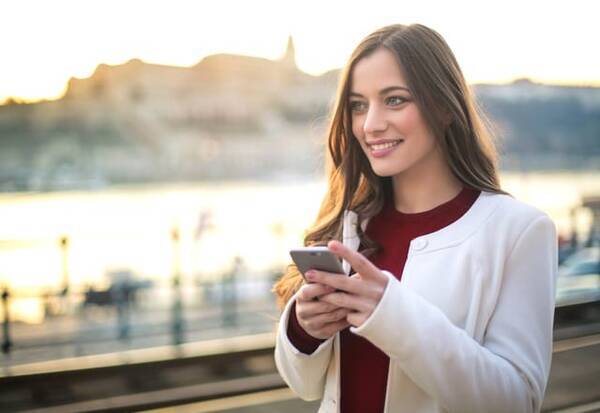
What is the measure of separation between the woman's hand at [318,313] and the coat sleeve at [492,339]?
0.06 metres

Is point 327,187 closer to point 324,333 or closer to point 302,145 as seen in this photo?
point 324,333

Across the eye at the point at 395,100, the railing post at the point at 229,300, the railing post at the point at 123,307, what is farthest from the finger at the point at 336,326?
the railing post at the point at 229,300

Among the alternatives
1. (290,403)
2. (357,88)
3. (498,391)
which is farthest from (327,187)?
(290,403)

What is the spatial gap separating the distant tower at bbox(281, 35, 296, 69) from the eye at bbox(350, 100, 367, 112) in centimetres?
604

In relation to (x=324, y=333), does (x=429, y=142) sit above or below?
above

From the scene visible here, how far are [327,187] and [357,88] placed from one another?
278mm

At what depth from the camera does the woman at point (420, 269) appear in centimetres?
104

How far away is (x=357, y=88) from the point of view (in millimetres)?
1228

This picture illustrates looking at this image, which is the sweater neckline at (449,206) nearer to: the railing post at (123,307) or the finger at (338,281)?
the finger at (338,281)

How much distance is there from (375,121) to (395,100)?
48mm

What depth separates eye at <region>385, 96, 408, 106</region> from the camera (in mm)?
1187

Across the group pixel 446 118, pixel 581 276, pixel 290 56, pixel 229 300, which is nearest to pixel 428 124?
pixel 446 118

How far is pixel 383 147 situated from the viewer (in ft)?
3.98

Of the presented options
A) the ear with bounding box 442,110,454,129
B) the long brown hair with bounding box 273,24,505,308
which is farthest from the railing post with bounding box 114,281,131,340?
the ear with bounding box 442,110,454,129
